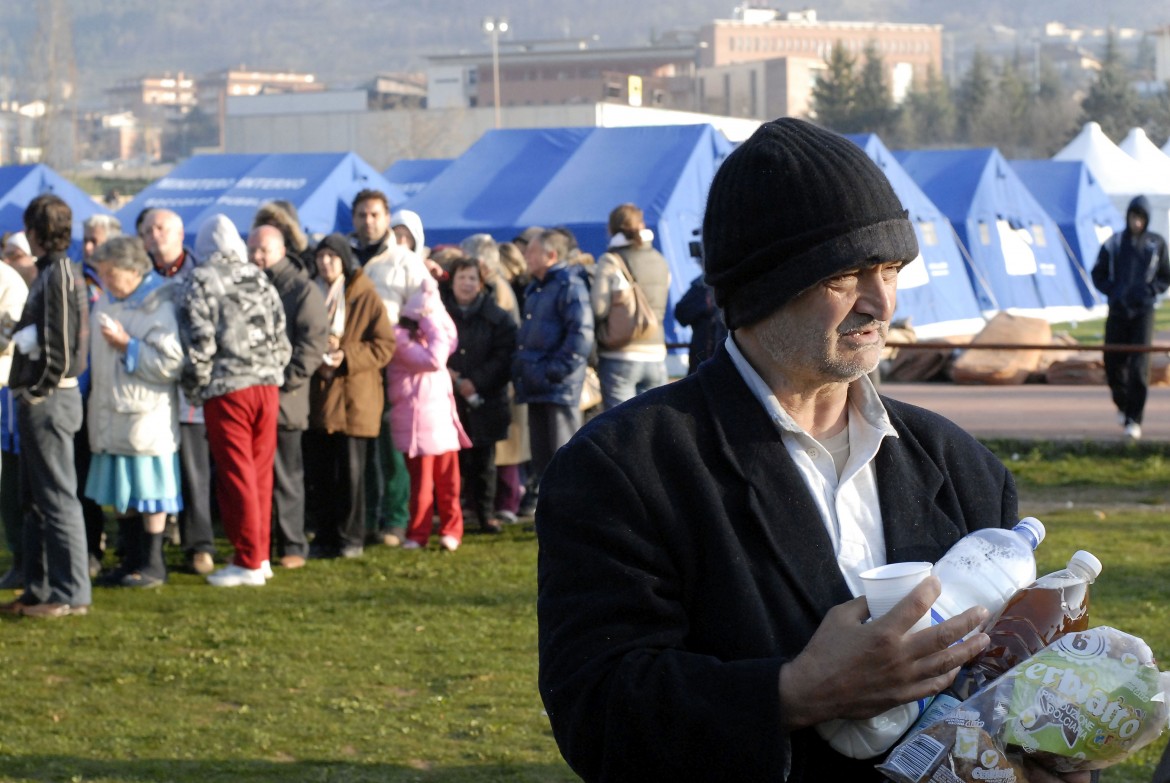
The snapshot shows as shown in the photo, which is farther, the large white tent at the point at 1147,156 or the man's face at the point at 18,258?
the large white tent at the point at 1147,156

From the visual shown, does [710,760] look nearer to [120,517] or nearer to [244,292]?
[244,292]

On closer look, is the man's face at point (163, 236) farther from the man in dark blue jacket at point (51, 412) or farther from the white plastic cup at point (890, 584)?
the white plastic cup at point (890, 584)

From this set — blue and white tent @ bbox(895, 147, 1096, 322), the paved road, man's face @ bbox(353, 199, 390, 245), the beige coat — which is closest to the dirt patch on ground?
the paved road

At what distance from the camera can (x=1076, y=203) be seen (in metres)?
31.6

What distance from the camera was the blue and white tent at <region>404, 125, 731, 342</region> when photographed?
19.0 meters

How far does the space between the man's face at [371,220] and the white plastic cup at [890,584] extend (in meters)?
8.27

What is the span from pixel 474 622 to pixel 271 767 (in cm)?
216

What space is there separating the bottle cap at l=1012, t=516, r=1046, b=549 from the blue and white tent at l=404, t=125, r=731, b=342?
1626 cm

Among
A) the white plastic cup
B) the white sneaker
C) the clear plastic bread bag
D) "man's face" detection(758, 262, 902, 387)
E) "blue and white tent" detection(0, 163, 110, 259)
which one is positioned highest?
"man's face" detection(758, 262, 902, 387)

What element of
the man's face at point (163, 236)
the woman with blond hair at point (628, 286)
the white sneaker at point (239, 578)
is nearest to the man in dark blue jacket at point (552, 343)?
the woman with blond hair at point (628, 286)

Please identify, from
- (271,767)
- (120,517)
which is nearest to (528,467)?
(120,517)

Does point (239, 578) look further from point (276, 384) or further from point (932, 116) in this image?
point (932, 116)

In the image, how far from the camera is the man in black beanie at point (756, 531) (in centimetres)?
212

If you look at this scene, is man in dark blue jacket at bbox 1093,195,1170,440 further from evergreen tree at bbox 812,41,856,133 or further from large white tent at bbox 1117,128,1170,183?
evergreen tree at bbox 812,41,856,133
